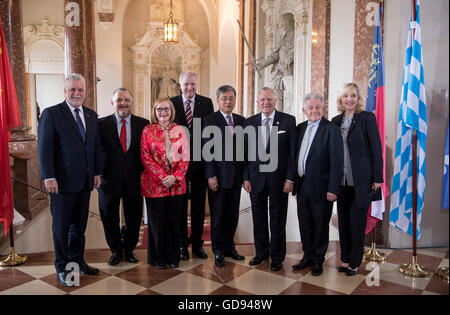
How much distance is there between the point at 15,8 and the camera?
220 inches

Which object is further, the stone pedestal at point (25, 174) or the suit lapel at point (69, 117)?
the stone pedestal at point (25, 174)

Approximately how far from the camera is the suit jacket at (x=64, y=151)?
327 centimetres

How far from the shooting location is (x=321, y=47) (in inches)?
221

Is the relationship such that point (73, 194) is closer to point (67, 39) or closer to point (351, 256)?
point (351, 256)

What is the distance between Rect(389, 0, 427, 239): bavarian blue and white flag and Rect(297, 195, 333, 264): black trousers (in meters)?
0.99

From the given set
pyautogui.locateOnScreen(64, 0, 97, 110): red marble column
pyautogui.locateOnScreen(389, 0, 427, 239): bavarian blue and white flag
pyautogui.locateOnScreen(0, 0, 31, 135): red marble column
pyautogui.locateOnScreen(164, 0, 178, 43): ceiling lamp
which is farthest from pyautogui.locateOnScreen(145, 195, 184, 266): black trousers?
pyautogui.locateOnScreen(164, 0, 178, 43): ceiling lamp

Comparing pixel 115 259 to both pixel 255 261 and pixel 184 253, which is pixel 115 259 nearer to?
pixel 184 253

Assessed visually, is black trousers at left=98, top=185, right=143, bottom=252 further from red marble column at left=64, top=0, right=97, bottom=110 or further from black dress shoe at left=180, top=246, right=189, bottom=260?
red marble column at left=64, top=0, right=97, bottom=110

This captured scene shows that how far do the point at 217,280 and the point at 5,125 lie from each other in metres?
2.60

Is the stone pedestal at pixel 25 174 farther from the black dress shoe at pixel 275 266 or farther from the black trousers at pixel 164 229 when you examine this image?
the black dress shoe at pixel 275 266

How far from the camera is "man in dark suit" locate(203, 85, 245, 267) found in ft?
12.3

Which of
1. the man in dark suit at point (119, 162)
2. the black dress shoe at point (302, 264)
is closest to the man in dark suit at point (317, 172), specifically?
the black dress shoe at point (302, 264)

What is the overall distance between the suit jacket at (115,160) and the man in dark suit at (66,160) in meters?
0.17
